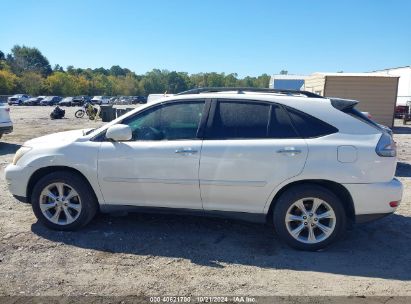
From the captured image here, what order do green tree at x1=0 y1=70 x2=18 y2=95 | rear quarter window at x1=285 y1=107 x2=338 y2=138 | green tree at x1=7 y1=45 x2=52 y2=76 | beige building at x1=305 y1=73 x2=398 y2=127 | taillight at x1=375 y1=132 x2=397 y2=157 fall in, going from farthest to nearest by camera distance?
green tree at x1=7 y1=45 x2=52 y2=76 < green tree at x1=0 y1=70 x2=18 y2=95 < beige building at x1=305 y1=73 x2=398 y2=127 < rear quarter window at x1=285 y1=107 x2=338 y2=138 < taillight at x1=375 y1=132 x2=397 y2=157

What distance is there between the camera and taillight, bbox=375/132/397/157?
4023 millimetres

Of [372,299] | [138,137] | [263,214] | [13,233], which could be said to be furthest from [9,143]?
[372,299]

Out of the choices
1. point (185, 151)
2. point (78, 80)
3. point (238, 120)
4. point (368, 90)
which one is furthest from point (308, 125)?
point (78, 80)

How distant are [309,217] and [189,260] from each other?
1380mm

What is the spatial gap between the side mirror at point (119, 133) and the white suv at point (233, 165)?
0.01m

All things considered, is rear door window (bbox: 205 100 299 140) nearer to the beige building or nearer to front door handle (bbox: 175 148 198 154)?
front door handle (bbox: 175 148 198 154)

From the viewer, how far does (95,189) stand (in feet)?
15.0

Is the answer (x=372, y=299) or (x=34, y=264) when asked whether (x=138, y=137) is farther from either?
(x=372, y=299)

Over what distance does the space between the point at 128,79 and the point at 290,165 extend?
12570 cm

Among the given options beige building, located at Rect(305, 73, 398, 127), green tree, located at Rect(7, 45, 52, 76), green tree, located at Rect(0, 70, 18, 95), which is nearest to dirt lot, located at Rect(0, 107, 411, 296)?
beige building, located at Rect(305, 73, 398, 127)

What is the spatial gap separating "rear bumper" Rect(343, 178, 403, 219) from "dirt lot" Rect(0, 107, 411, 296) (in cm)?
51

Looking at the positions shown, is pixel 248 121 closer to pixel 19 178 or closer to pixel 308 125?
pixel 308 125

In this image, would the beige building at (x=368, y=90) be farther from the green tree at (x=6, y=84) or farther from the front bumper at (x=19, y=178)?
the green tree at (x=6, y=84)

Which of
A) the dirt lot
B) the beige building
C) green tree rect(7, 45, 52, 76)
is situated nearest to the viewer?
the dirt lot
